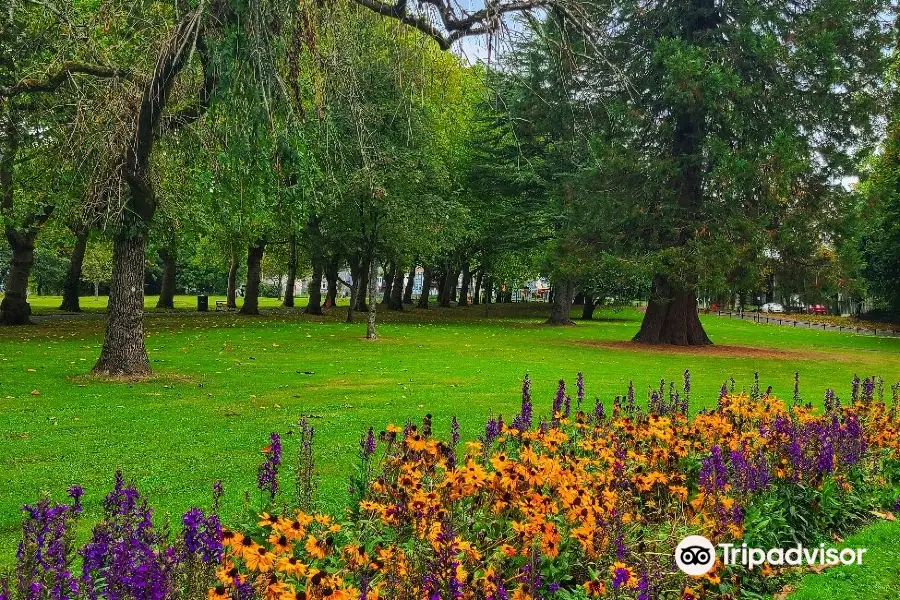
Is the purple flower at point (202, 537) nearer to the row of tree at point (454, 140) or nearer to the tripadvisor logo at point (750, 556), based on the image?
the tripadvisor logo at point (750, 556)

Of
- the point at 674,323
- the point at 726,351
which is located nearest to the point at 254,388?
the point at 726,351

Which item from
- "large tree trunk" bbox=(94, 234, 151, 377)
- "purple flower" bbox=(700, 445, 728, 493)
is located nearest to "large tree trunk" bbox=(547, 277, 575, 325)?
"large tree trunk" bbox=(94, 234, 151, 377)

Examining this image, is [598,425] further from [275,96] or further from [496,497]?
[275,96]

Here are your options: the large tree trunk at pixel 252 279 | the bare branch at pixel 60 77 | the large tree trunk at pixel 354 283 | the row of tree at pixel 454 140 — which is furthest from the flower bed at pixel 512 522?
the large tree trunk at pixel 252 279

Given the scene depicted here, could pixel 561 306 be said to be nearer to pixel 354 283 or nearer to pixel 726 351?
pixel 354 283

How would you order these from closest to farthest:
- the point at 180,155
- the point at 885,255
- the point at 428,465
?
the point at 428,465, the point at 180,155, the point at 885,255

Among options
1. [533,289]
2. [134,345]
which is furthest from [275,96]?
[533,289]

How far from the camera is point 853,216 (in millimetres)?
22250

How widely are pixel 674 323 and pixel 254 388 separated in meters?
17.9

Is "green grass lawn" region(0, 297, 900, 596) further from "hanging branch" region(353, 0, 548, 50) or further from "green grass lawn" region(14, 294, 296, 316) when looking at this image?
"green grass lawn" region(14, 294, 296, 316)

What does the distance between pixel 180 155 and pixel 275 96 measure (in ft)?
20.9

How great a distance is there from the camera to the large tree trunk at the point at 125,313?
11.7 meters

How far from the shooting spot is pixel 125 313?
465 inches

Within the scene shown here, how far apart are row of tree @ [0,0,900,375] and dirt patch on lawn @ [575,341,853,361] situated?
1409mm
